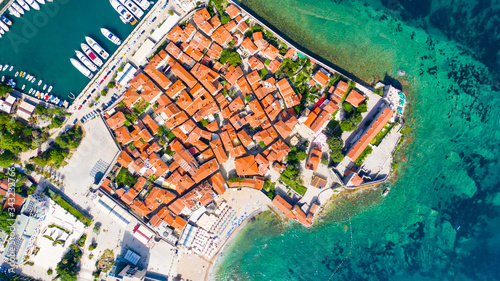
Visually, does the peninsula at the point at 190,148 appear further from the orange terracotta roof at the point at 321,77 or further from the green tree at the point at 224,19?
the green tree at the point at 224,19

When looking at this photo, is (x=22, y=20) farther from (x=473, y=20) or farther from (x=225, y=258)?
(x=473, y=20)

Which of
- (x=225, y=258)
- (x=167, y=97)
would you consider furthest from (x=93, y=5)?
Result: (x=225, y=258)

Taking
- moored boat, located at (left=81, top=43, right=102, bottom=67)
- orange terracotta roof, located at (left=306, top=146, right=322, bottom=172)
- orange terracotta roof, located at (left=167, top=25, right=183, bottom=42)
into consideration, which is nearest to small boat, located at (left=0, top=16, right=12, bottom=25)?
moored boat, located at (left=81, top=43, right=102, bottom=67)

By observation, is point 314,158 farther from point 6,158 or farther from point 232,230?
point 6,158

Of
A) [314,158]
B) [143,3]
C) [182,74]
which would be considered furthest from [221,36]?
[314,158]

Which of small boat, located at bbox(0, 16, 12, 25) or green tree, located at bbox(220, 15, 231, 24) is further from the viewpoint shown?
small boat, located at bbox(0, 16, 12, 25)

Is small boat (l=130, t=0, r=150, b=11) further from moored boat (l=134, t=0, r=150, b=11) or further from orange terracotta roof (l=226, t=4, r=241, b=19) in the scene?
orange terracotta roof (l=226, t=4, r=241, b=19)

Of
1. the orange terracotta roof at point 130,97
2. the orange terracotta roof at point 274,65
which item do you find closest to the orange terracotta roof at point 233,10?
the orange terracotta roof at point 274,65
